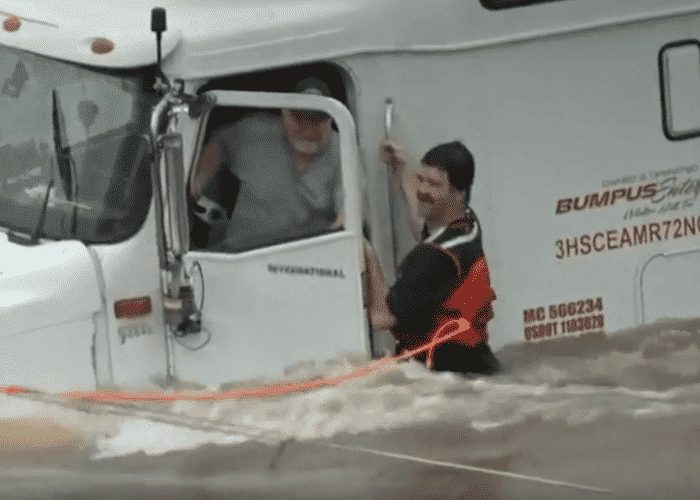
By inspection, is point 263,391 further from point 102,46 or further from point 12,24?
point 12,24

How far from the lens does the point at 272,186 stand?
30.3 ft

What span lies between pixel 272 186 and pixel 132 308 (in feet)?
2.30

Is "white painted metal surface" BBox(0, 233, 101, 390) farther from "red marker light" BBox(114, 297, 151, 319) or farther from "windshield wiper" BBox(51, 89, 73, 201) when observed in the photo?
"windshield wiper" BBox(51, 89, 73, 201)

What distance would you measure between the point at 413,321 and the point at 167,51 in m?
1.35

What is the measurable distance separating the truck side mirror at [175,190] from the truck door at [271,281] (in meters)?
0.17

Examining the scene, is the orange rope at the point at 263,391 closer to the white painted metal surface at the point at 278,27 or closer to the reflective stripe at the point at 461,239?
the reflective stripe at the point at 461,239

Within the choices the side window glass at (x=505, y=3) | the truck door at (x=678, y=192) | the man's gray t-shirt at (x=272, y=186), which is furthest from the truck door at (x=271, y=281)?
the truck door at (x=678, y=192)

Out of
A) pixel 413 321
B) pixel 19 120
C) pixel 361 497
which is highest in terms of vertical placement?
pixel 19 120

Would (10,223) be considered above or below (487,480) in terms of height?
above

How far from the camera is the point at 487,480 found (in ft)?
29.7

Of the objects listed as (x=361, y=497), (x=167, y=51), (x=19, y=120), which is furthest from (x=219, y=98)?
(x=361, y=497)

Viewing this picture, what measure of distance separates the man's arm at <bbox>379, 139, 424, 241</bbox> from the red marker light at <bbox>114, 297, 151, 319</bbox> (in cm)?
102

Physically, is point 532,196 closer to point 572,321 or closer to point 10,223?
point 572,321

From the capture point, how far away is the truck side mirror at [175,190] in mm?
8875
